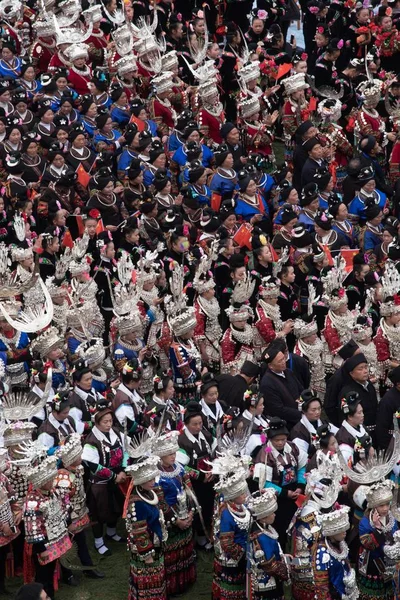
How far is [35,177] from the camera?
1814 centimetres

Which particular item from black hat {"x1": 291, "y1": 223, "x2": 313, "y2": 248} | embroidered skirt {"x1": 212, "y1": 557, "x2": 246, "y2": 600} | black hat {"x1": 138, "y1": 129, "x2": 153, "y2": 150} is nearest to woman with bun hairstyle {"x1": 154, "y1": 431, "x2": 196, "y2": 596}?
embroidered skirt {"x1": 212, "y1": 557, "x2": 246, "y2": 600}

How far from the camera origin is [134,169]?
58.1 feet

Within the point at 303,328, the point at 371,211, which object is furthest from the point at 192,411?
the point at 371,211

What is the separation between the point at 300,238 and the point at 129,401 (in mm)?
3464

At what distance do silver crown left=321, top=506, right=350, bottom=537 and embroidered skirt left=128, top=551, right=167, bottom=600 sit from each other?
4.74ft

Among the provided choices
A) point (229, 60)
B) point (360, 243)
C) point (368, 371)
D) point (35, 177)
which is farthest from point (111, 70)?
point (368, 371)

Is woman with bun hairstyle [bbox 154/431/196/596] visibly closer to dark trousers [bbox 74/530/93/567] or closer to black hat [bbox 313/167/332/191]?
dark trousers [bbox 74/530/93/567]

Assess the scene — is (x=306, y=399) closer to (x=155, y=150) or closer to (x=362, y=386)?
(x=362, y=386)

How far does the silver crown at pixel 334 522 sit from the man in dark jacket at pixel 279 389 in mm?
2356

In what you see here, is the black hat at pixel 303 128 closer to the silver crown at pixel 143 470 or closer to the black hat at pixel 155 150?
the black hat at pixel 155 150

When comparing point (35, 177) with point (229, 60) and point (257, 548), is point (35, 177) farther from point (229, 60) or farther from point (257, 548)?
point (257, 548)

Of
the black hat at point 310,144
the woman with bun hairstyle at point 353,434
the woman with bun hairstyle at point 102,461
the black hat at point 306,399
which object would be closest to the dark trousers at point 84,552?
the woman with bun hairstyle at point 102,461

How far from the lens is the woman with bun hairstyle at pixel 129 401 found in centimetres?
1360

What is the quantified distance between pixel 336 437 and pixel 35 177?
621 cm
